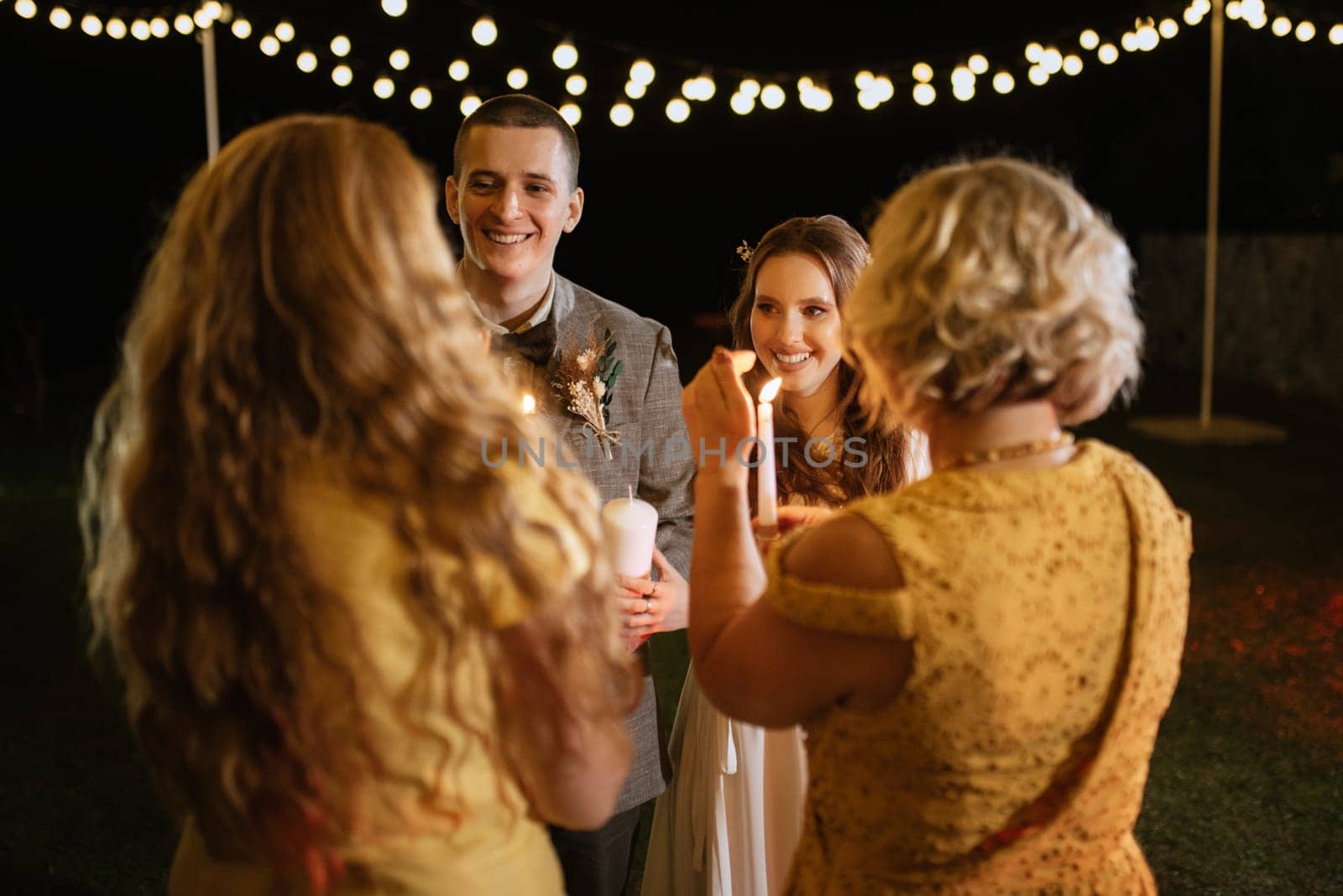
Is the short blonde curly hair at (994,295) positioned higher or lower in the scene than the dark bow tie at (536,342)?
higher

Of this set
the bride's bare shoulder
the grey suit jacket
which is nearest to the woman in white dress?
the grey suit jacket

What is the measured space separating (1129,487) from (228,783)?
1.10 meters

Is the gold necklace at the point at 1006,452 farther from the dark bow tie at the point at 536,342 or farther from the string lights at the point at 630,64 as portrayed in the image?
the string lights at the point at 630,64

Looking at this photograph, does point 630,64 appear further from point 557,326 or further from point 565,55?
point 557,326

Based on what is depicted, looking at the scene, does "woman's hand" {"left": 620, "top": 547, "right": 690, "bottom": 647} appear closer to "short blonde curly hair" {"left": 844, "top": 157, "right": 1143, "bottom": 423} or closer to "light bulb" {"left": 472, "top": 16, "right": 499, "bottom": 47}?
"short blonde curly hair" {"left": 844, "top": 157, "right": 1143, "bottom": 423}

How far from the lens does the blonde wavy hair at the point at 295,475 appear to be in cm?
120

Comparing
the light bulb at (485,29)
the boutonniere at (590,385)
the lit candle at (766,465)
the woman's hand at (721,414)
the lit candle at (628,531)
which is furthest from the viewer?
the light bulb at (485,29)

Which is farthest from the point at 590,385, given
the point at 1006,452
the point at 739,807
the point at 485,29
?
the point at 485,29

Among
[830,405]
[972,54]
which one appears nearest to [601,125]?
[972,54]

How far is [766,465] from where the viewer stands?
5.71ft

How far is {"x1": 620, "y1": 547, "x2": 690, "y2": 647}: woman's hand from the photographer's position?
212 centimetres

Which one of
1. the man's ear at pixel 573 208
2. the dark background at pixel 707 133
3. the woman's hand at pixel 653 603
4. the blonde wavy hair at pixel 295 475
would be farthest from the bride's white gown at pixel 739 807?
the dark background at pixel 707 133

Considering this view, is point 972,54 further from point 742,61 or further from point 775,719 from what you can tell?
point 742,61

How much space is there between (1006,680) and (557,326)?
1441mm
